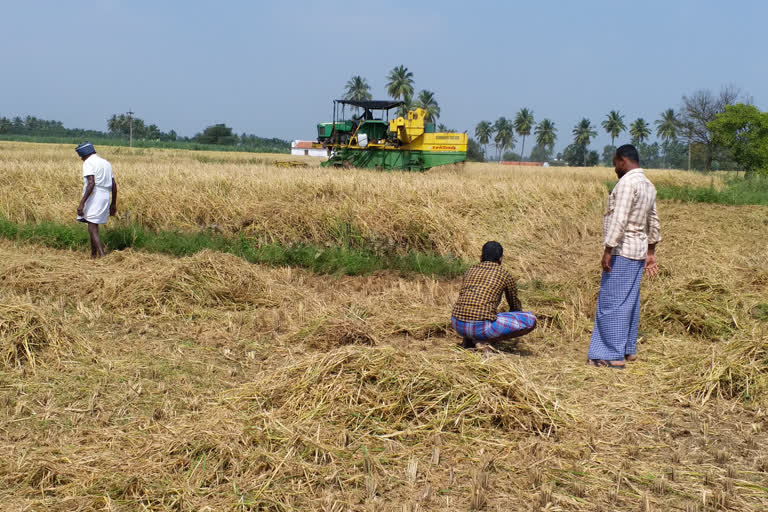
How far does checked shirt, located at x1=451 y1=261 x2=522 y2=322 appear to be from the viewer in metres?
5.14

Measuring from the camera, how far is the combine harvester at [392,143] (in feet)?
71.9

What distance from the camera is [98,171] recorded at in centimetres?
873

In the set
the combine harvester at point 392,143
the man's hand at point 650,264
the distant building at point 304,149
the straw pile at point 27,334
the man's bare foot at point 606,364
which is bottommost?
the man's bare foot at point 606,364

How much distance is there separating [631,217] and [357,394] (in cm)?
280

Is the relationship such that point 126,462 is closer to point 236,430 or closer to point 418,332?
point 236,430

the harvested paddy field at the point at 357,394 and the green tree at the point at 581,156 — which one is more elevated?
the green tree at the point at 581,156

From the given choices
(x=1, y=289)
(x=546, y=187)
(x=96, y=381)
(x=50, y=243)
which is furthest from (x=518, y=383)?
(x=546, y=187)

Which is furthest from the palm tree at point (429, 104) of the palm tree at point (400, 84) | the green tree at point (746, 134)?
the green tree at point (746, 134)

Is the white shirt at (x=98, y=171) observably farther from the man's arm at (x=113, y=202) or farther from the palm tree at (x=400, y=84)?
the palm tree at (x=400, y=84)

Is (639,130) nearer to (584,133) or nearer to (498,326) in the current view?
(584,133)

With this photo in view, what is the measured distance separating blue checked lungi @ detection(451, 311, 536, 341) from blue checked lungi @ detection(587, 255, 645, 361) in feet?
1.95

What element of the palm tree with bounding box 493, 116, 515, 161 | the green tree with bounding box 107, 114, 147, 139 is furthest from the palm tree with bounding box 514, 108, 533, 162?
the green tree with bounding box 107, 114, 147, 139

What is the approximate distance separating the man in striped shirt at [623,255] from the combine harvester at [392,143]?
1692 cm

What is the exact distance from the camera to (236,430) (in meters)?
3.54
